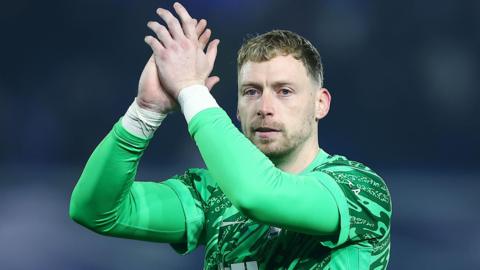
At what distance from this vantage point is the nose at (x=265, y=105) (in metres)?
2.07

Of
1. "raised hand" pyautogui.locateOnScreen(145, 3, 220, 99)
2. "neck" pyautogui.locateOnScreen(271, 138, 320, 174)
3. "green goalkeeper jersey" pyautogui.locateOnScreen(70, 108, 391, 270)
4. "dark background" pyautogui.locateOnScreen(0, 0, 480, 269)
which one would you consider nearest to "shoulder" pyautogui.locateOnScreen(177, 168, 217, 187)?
"green goalkeeper jersey" pyautogui.locateOnScreen(70, 108, 391, 270)

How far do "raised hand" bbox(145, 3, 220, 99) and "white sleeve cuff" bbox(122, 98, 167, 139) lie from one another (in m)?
0.09

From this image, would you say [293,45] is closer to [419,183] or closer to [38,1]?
[419,183]

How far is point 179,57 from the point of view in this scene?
1835 mm

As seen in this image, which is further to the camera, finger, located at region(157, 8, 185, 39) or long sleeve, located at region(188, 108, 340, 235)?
finger, located at region(157, 8, 185, 39)

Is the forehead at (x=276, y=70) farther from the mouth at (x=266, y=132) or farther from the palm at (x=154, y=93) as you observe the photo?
the palm at (x=154, y=93)

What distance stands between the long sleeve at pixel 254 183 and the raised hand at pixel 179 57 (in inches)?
4.3

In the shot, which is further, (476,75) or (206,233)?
(476,75)

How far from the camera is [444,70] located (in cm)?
363

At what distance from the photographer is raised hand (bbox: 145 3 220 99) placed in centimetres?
183

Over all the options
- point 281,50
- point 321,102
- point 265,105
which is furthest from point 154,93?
point 321,102

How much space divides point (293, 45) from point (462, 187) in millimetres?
1600

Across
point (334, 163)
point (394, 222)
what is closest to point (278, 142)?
point (334, 163)

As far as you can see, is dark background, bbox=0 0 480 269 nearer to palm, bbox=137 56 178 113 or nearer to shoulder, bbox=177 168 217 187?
shoulder, bbox=177 168 217 187
